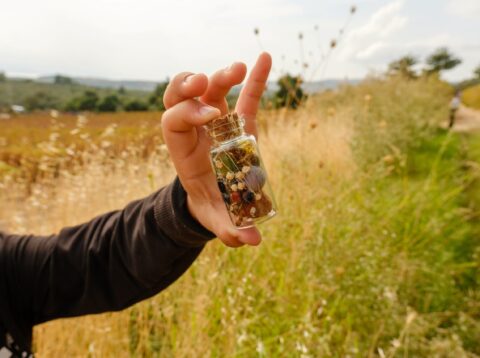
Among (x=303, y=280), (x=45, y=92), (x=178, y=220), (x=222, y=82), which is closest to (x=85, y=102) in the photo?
(x=45, y=92)

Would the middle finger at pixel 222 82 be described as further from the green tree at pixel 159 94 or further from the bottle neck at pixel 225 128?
the green tree at pixel 159 94

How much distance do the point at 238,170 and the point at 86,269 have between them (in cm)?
73

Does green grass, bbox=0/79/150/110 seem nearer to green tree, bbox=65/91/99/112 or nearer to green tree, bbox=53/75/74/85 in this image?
green tree, bbox=65/91/99/112

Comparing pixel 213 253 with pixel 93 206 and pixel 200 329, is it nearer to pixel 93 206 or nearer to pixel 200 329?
pixel 200 329

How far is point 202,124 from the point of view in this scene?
833 mm

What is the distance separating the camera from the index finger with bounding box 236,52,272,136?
3.29 ft

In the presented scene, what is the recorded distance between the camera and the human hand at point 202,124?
82 cm

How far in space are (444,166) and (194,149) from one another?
6.79 m

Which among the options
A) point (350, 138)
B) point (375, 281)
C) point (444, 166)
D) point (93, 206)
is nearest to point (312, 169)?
point (375, 281)

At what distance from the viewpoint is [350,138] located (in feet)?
17.7

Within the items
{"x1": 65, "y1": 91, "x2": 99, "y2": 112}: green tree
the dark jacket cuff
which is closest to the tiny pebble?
the dark jacket cuff

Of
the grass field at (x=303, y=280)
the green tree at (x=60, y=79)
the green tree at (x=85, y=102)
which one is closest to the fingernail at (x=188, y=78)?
the grass field at (x=303, y=280)

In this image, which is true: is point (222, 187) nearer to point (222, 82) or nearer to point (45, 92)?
point (222, 82)

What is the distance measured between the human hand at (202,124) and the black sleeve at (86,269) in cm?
18
